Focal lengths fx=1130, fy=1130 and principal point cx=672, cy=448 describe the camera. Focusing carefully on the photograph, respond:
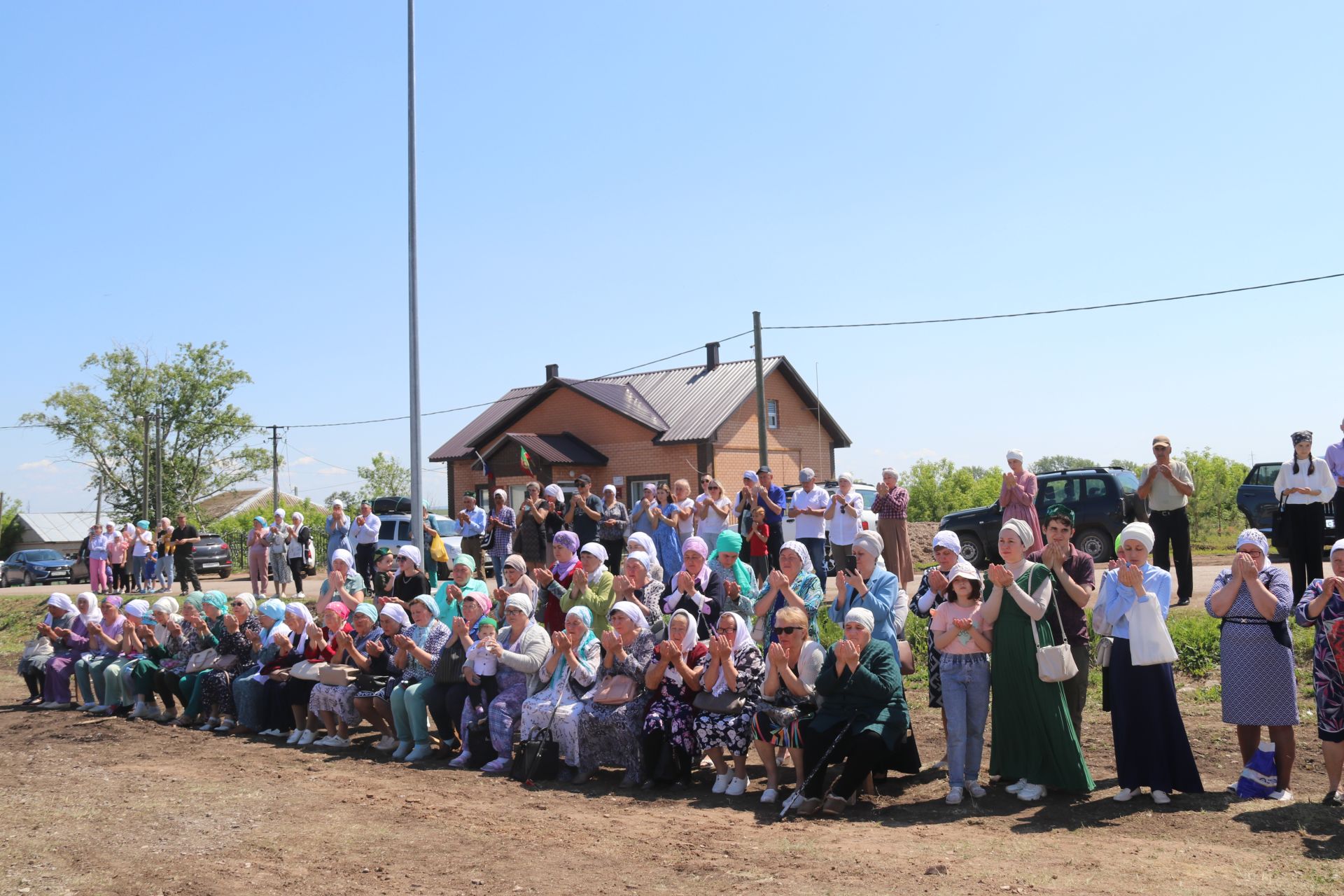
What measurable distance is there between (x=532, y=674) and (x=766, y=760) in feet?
7.47

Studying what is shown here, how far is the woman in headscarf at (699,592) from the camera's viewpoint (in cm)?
890

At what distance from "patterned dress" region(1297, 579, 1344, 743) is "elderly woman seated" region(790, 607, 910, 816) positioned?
2.45m

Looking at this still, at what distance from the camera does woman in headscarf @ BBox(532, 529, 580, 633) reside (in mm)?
10383

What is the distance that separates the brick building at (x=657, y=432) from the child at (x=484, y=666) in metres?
24.6

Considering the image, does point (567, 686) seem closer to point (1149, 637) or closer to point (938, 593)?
point (938, 593)

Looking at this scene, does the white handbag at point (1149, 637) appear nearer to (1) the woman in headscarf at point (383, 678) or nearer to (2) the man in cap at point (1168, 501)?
(2) the man in cap at point (1168, 501)

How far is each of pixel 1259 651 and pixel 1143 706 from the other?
80cm

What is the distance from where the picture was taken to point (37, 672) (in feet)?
46.3

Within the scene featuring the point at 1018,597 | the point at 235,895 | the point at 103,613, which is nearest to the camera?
the point at 235,895

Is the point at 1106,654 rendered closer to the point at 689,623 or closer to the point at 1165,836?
the point at 1165,836

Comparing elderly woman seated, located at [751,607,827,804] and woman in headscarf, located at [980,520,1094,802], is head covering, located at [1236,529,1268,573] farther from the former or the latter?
elderly woman seated, located at [751,607,827,804]

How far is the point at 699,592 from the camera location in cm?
905

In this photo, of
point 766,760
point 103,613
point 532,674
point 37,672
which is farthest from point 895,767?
point 37,672

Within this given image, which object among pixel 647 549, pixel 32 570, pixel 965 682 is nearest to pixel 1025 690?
pixel 965 682
